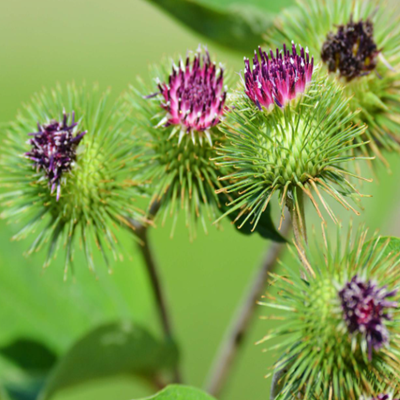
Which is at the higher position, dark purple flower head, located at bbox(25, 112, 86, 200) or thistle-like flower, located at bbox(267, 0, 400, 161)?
thistle-like flower, located at bbox(267, 0, 400, 161)

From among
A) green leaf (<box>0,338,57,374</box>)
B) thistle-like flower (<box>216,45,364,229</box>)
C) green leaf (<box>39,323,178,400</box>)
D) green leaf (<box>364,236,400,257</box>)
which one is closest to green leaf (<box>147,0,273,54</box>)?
thistle-like flower (<box>216,45,364,229</box>)

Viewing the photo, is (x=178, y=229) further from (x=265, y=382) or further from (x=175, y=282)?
(x=265, y=382)

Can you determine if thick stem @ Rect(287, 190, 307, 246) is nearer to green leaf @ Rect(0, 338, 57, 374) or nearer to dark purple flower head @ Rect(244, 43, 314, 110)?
dark purple flower head @ Rect(244, 43, 314, 110)

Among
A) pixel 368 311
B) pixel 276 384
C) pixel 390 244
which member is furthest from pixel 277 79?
pixel 276 384

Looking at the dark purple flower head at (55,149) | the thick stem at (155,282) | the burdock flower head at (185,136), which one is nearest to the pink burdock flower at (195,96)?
the burdock flower head at (185,136)

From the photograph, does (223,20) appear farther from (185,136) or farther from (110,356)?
(110,356)

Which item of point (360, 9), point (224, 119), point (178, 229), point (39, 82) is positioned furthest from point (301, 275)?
point (39, 82)
